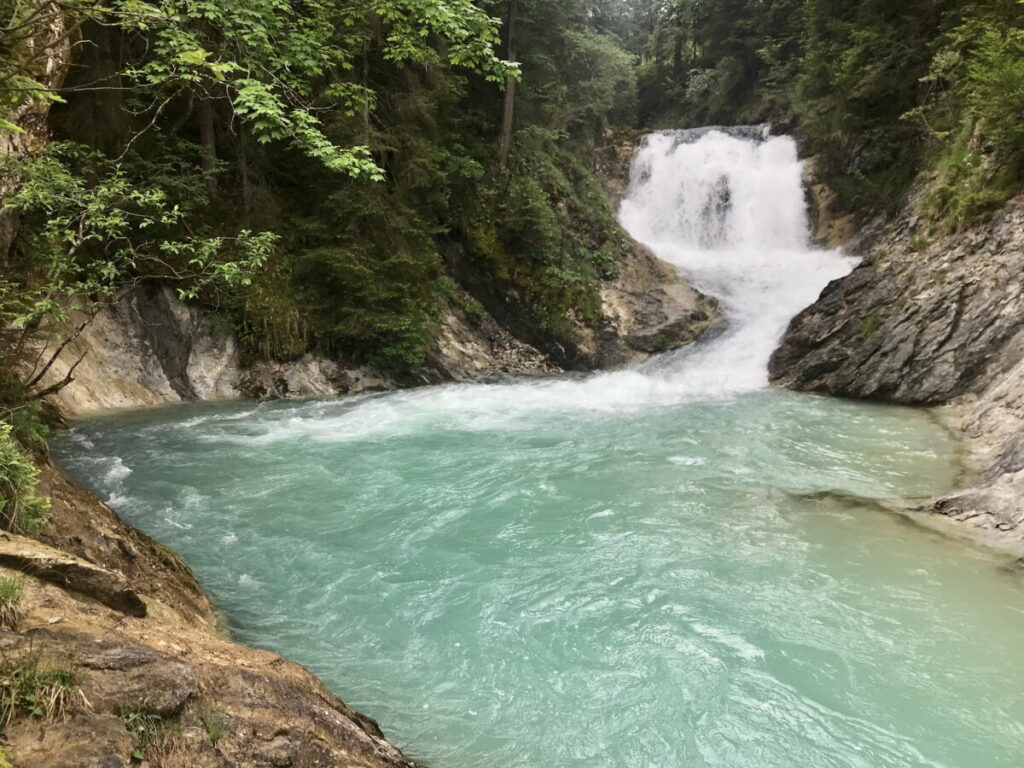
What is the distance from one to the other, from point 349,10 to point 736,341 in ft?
40.3

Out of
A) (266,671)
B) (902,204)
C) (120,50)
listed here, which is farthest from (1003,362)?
(120,50)

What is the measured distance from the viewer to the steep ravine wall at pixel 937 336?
8.58 metres

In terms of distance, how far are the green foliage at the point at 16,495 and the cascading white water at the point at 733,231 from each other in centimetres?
1295

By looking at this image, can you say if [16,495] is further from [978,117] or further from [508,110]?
[508,110]

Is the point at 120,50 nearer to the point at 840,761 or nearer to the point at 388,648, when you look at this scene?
the point at 388,648

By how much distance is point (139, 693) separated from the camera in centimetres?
224

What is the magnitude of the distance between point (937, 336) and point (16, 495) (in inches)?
508

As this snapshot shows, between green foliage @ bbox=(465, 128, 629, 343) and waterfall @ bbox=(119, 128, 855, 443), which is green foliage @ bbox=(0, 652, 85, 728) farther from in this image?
green foliage @ bbox=(465, 128, 629, 343)

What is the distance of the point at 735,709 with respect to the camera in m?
3.89

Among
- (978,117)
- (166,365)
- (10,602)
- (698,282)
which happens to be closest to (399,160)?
(166,365)

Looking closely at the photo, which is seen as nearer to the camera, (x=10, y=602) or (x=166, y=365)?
(x=10, y=602)

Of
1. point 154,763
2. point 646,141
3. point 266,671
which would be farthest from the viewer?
point 646,141

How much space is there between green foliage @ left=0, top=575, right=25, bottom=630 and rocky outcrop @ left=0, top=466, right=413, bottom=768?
0.09ft

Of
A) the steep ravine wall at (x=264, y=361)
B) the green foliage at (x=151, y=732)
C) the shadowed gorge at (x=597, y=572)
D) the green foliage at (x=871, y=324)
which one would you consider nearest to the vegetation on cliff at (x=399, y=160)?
the steep ravine wall at (x=264, y=361)
